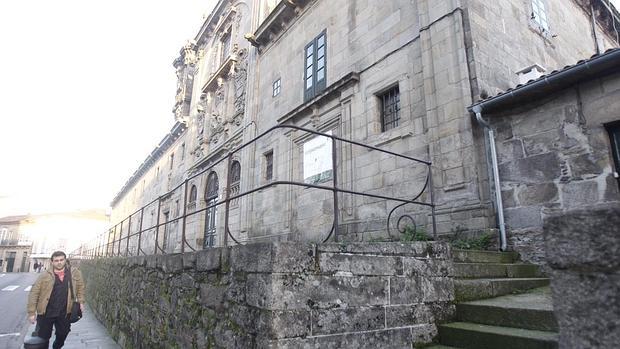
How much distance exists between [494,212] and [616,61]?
2489 mm

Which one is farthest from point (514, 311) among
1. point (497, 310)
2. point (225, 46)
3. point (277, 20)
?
point (225, 46)

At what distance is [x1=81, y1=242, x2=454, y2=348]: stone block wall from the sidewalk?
12.9ft

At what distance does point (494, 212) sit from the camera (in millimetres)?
5852

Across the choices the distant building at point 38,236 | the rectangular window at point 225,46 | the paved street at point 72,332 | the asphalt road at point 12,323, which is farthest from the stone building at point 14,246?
the rectangular window at point 225,46

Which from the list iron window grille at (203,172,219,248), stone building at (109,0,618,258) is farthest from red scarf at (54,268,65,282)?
iron window grille at (203,172,219,248)

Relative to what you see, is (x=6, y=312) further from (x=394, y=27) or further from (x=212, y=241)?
(x=394, y=27)

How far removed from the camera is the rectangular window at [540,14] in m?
8.93

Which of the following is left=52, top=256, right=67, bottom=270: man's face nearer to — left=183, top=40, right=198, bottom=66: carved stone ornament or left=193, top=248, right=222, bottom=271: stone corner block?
left=193, top=248, right=222, bottom=271: stone corner block

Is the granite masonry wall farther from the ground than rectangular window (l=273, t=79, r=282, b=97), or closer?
closer

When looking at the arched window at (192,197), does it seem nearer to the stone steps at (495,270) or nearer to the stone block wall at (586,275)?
the stone steps at (495,270)

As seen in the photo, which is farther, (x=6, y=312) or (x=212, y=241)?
(x=212, y=241)

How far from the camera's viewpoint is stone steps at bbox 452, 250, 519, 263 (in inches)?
177

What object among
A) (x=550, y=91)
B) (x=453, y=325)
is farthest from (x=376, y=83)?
(x=453, y=325)

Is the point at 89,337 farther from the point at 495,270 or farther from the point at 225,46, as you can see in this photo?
the point at 225,46
